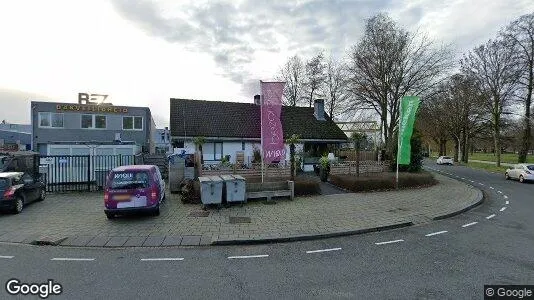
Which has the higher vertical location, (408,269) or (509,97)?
(509,97)

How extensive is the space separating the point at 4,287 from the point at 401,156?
1578 cm

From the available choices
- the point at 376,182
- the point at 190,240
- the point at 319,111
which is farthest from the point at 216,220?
the point at 319,111

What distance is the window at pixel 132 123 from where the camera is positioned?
84.5ft

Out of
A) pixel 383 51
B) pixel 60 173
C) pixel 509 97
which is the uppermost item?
pixel 383 51

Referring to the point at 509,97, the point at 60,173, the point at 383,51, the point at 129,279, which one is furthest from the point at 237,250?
the point at 509,97

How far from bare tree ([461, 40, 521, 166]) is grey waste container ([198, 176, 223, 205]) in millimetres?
33306

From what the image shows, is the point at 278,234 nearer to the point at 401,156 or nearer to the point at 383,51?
the point at 401,156

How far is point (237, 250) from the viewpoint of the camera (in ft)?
22.3

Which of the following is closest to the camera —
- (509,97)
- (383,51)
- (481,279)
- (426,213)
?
(481,279)

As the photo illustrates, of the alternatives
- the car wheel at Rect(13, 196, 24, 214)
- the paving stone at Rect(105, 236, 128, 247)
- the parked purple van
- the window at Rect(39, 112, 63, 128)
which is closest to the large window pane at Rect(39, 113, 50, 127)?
the window at Rect(39, 112, 63, 128)

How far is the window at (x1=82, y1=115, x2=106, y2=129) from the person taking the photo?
81.8 ft

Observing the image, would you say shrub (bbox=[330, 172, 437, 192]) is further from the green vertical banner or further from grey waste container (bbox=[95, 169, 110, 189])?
grey waste container (bbox=[95, 169, 110, 189])

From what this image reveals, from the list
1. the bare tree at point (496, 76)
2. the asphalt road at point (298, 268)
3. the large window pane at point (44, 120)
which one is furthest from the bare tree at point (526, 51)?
the large window pane at point (44, 120)

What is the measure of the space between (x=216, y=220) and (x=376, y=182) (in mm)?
9083
